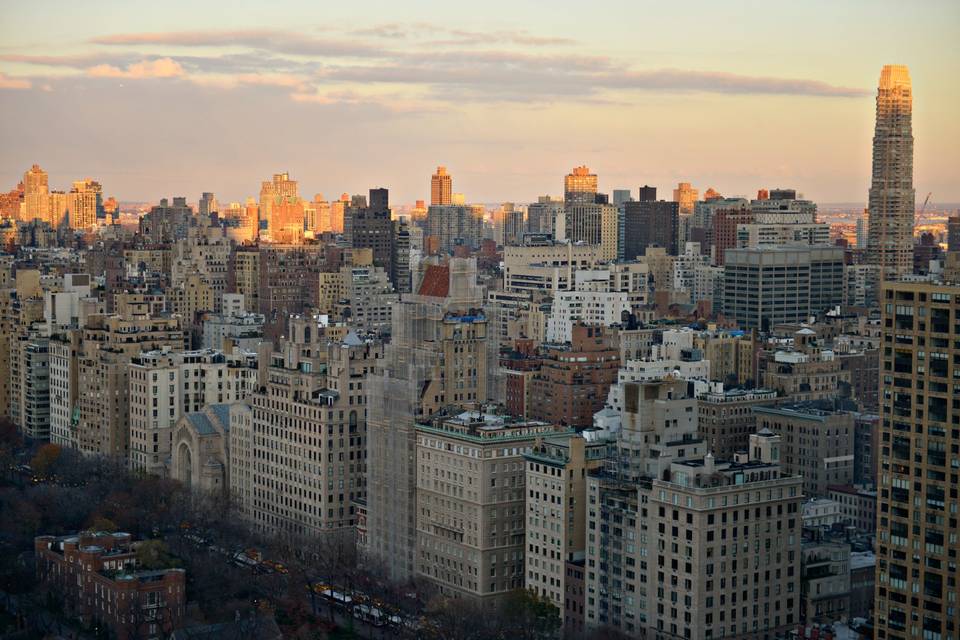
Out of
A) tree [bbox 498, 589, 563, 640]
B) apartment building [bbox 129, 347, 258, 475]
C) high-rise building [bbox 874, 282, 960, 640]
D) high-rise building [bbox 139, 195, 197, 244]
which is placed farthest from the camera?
high-rise building [bbox 139, 195, 197, 244]

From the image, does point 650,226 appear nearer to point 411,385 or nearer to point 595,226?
point 595,226

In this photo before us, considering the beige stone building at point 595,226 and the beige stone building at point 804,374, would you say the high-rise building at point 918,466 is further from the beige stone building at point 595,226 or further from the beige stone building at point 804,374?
the beige stone building at point 595,226

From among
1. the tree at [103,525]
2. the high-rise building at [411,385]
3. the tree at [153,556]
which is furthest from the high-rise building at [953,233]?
the tree at [153,556]

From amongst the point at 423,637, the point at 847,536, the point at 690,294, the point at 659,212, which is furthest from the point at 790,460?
the point at 659,212

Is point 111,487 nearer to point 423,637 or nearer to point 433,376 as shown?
point 433,376

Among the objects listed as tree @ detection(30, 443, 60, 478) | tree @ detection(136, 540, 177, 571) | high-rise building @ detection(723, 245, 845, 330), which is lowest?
tree @ detection(136, 540, 177, 571)

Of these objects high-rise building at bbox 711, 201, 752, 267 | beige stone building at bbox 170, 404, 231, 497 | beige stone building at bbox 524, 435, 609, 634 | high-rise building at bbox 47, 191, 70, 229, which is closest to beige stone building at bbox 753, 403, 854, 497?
beige stone building at bbox 524, 435, 609, 634

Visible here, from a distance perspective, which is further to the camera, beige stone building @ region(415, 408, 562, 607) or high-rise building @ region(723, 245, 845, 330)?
high-rise building @ region(723, 245, 845, 330)

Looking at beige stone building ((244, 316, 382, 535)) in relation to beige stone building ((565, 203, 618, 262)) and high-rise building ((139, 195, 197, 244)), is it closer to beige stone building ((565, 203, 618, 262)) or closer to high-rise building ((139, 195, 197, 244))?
high-rise building ((139, 195, 197, 244))
